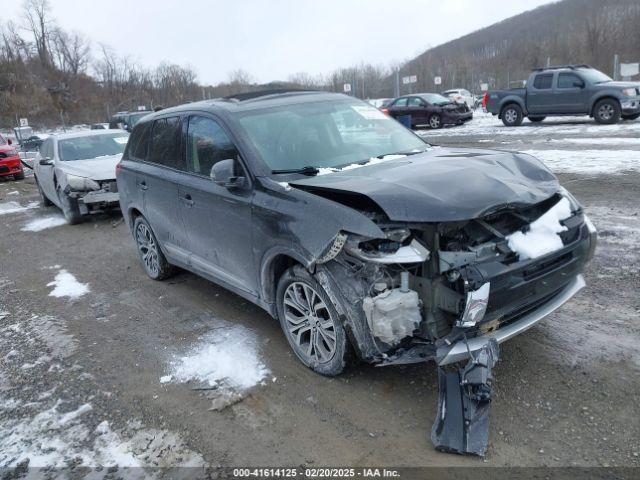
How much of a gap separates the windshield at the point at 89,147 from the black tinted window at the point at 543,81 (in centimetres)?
1442

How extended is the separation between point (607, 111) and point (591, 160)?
7999 mm

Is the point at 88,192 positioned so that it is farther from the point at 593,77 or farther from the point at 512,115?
the point at 593,77

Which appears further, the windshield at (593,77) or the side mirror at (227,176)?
the windshield at (593,77)

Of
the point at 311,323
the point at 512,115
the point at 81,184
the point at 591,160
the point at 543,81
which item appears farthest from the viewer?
the point at 512,115

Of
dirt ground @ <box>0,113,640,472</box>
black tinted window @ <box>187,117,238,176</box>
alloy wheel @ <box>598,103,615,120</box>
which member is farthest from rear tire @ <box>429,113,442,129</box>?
black tinted window @ <box>187,117,238,176</box>

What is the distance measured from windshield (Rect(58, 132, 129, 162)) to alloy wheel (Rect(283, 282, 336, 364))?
8.24 m

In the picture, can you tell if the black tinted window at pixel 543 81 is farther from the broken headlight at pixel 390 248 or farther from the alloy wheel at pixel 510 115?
the broken headlight at pixel 390 248

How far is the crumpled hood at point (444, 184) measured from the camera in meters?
3.04

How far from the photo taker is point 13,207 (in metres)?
12.6

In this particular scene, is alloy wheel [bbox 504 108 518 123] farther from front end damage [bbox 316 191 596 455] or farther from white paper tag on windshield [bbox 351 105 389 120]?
front end damage [bbox 316 191 596 455]

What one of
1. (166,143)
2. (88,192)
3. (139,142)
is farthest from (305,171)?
(88,192)

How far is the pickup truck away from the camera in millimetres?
16797

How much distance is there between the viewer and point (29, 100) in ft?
173

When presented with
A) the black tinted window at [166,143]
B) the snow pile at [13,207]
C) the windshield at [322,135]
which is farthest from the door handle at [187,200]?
the snow pile at [13,207]
